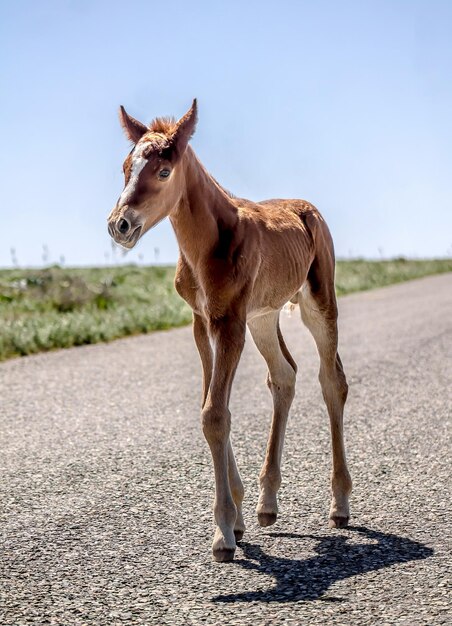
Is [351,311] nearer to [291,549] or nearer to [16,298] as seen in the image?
[16,298]

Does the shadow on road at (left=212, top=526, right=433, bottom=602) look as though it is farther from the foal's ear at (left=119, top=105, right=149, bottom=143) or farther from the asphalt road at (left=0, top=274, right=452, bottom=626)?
the foal's ear at (left=119, top=105, right=149, bottom=143)

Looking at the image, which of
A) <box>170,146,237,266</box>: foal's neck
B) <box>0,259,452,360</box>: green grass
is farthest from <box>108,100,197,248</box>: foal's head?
<box>0,259,452,360</box>: green grass

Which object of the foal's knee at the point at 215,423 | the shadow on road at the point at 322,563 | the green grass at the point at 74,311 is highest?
the foal's knee at the point at 215,423

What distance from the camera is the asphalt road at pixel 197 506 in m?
4.64

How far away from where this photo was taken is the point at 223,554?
204 inches

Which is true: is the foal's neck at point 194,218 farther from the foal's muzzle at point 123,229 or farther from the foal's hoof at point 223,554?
the foal's hoof at point 223,554

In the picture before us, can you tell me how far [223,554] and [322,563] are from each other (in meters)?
0.49

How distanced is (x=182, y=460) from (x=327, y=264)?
79.0 inches

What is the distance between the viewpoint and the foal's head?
4852 mm

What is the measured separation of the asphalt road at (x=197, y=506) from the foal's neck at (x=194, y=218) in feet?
5.13

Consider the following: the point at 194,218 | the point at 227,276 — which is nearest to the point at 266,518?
the point at 227,276

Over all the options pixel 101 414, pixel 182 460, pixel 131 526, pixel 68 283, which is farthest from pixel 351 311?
pixel 131 526

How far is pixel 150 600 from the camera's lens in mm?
4668

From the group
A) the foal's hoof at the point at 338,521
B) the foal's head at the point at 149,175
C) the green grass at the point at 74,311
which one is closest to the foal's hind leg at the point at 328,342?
the foal's hoof at the point at 338,521
